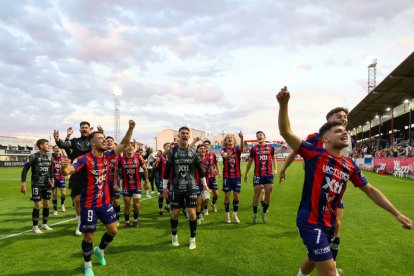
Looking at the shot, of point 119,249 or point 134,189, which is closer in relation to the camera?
point 119,249

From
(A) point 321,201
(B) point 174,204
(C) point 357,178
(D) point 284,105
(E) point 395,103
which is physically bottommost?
(B) point 174,204

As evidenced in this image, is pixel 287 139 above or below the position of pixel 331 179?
above

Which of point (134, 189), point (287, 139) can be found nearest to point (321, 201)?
point (287, 139)

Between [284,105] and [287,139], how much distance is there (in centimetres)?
49

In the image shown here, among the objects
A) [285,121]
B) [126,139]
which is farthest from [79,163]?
[285,121]

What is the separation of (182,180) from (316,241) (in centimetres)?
424

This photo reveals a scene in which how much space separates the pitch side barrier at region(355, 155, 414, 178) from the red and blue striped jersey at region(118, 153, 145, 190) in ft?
73.0

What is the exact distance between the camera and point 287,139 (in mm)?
3680

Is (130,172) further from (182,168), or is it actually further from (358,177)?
(358,177)

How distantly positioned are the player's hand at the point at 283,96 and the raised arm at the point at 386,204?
1760mm

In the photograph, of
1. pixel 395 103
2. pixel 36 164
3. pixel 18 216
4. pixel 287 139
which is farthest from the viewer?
pixel 395 103

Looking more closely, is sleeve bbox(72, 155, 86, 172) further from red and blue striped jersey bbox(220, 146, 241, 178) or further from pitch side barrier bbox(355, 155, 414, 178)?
pitch side barrier bbox(355, 155, 414, 178)

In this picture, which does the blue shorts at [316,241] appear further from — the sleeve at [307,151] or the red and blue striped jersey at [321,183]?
the sleeve at [307,151]

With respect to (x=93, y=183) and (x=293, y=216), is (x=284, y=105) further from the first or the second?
(x=293, y=216)
